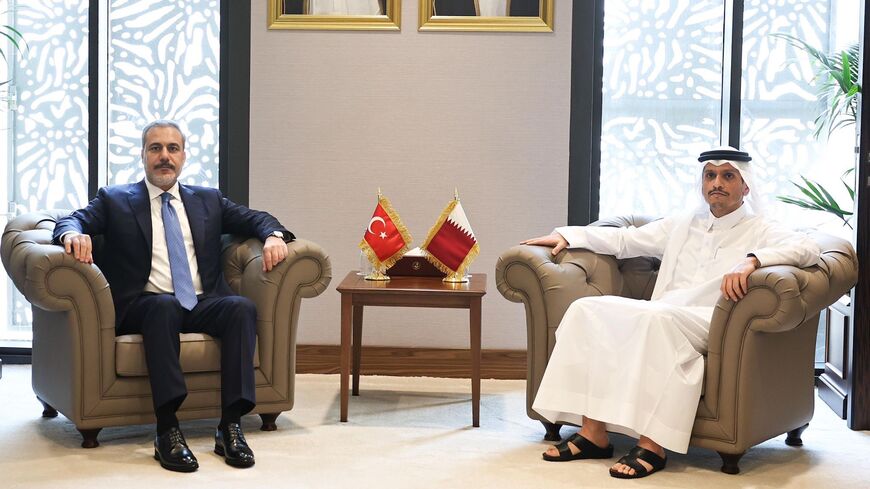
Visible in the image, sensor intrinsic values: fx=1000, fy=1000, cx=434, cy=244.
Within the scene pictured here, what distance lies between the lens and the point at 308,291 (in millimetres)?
3984

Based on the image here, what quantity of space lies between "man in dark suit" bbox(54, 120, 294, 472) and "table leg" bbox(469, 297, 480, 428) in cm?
81

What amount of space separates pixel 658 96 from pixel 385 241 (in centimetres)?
192

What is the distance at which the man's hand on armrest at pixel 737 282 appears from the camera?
3455 millimetres

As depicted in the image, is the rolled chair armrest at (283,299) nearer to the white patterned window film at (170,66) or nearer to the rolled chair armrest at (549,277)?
the rolled chair armrest at (549,277)

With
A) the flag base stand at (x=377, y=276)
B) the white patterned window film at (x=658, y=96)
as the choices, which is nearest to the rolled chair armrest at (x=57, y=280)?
the flag base stand at (x=377, y=276)

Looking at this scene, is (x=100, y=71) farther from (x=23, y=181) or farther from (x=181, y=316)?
(x=181, y=316)

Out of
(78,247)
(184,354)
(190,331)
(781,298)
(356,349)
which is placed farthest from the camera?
(356,349)

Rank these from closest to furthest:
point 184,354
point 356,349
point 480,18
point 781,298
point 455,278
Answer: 1. point 781,298
2. point 184,354
3. point 455,278
4. point 356,349
5. point 480,18

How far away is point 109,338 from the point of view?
3686 millimetres

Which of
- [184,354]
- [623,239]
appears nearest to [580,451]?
[623,239]

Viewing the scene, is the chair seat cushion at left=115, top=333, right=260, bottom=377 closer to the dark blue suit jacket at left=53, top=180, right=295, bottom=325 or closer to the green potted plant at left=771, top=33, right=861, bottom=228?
the dark blue suit jacket at left=53, top=180, right=295, bottom=325

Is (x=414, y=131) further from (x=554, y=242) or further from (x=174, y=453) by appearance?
(x=174, y=453)

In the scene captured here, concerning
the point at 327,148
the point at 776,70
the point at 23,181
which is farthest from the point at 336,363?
the point at 776,70

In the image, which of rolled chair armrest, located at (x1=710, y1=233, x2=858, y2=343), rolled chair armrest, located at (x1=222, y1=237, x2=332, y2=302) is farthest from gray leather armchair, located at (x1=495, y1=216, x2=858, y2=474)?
rolled chair armrest, located at (x1=222, y1=237, x2=332, y2=302)
